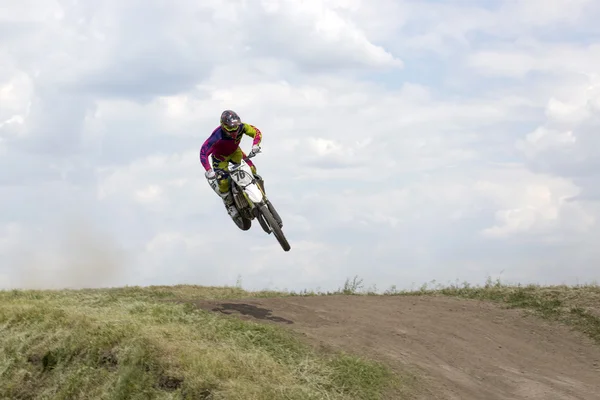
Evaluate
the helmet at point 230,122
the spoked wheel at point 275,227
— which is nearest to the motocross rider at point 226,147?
the helmet at point 230,122

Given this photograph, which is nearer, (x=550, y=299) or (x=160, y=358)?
A: (x=160, y=358)

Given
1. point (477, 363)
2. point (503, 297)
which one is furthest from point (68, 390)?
point (503, 297)

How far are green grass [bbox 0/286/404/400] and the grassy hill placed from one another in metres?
0.02

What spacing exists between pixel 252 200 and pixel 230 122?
1.54m

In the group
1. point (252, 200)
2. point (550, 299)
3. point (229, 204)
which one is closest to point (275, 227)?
point (252, 200)

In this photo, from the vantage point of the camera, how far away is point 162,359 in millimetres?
10453

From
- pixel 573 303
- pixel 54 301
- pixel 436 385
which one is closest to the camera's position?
pixel 436 385

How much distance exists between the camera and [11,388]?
11930 millimetres

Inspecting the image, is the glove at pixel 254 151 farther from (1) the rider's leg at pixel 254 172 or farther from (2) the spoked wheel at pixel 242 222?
(2) the spoked wheel at pixel 242 222

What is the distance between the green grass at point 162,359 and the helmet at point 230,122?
334 cm

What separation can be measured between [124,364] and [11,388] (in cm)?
243

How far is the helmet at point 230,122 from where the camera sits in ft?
45.7

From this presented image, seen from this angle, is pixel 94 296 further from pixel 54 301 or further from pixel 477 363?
pixel 477 363

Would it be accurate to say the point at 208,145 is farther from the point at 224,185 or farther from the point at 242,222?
the point at 242,222
